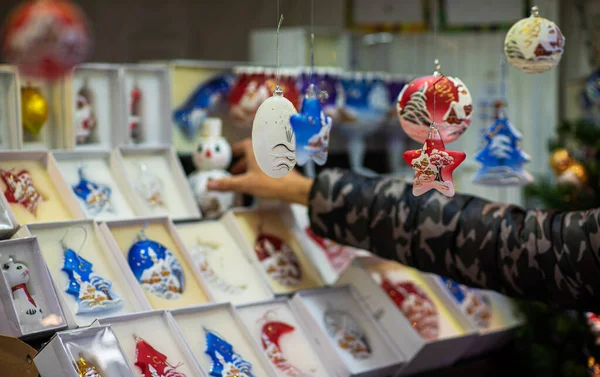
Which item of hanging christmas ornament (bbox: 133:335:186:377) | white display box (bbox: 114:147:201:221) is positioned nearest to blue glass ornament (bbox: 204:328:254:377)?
hanging christmas ornament (bbox: 133:335:186:377)

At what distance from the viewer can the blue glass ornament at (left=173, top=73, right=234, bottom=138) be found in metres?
2.72

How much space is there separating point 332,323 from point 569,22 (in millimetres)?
2526

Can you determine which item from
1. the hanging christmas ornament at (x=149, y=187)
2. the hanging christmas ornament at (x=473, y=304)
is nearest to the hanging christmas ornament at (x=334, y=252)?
the hanging christmas ornament at (x=473, y=304)

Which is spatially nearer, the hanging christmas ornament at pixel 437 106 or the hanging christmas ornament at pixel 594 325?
the hanging christmas ornament at pixel 437 106

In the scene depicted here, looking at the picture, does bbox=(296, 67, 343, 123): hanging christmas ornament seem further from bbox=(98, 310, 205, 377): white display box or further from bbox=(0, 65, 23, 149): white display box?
bbox=(98, 310, 205, 377): white display box

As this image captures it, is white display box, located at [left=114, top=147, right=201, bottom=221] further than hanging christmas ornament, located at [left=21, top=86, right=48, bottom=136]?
Yes

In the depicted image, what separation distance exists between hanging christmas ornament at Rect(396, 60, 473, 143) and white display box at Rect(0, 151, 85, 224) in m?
0.81

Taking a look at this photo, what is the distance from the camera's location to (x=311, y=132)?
175cm

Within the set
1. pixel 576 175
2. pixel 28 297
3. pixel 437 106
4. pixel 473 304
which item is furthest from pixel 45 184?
pixel 576 175

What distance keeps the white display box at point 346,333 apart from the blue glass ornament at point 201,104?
0.77 metres

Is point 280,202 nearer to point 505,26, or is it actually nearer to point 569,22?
point 505,26

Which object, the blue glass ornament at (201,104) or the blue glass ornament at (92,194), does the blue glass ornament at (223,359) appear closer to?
the blue glass ornament at (92,194)

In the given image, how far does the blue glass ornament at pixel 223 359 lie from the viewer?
5.99ft

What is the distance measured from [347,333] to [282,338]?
0.22 meters
